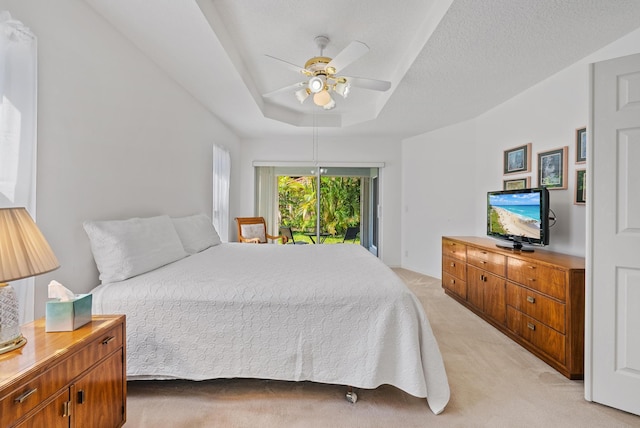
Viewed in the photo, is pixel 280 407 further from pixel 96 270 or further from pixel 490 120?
pixel 490 120

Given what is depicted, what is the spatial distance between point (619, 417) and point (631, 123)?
5.54 ft

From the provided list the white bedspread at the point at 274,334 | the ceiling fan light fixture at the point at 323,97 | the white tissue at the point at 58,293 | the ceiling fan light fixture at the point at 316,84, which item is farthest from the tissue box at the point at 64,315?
the ceiling fan light fixture at the point at 323,97

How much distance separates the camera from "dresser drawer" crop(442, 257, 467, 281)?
11.4 feet

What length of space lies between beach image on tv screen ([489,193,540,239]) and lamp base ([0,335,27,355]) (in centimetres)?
342

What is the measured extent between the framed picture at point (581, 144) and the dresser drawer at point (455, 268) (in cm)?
152

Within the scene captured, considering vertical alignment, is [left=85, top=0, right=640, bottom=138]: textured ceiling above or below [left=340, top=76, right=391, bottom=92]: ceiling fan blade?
above

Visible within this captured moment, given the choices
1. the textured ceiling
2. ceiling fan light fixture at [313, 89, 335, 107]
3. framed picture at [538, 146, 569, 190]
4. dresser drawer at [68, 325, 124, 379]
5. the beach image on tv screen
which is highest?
the textured ceiling

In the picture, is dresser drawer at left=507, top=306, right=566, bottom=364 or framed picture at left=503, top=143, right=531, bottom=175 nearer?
dresser drawer at left=507, top=306, right=566, bottom=364

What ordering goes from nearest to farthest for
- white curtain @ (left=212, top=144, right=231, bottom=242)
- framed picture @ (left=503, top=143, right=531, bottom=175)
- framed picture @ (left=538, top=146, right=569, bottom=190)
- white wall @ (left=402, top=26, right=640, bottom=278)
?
white wall @ (left=402, top=26, right=640, bottom=278)
framed picture @ (left=538, top=146, right=569, bottom=190)
framed picture @ (left=503, top=143, right=531, bottom=175)
white curtain @ (left=212, top=144, right=231, bottom=242)

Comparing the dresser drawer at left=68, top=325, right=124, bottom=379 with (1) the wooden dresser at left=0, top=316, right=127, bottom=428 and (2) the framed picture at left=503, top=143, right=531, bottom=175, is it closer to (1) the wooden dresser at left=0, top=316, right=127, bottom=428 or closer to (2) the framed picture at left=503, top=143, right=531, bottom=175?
(1) the wooden dresser at left=0, top=316, right=127, bottom=428

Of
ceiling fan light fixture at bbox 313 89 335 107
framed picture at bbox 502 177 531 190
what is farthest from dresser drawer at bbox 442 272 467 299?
ceiling fan light fixture at bbox 313 89 335 107

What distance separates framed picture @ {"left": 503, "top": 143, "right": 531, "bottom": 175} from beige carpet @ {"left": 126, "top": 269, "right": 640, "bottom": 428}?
2.10 m

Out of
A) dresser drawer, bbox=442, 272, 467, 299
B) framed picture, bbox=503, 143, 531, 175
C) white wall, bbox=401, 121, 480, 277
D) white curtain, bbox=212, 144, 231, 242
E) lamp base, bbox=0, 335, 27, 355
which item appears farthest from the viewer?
white wall, bbox=401, 121, 480, 277

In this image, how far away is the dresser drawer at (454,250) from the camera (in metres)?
3.50
